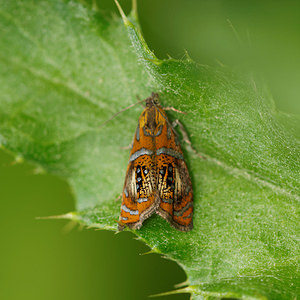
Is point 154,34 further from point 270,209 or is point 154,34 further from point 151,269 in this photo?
point 151,269

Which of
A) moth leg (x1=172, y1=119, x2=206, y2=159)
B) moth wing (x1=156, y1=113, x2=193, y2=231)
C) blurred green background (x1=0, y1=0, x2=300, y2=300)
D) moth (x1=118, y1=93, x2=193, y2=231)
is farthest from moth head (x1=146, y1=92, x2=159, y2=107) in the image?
blurred green background (x1=0, y1=0, x2=300, y2=300)

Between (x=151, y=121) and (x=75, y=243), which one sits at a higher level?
(x=151, y=121)

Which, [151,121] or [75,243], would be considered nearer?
[151,121]

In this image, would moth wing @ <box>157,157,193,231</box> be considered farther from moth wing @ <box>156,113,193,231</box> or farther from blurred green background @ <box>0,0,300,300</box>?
blurred green background @ <box>0,0,300,300</box>

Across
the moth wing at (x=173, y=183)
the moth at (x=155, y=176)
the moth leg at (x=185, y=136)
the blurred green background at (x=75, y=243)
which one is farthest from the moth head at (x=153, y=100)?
the blurred green background at (x=75, y=243)

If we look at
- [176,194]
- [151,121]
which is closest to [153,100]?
[151,121]

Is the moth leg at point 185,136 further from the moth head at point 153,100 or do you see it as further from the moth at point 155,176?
the moth head at point 153,100

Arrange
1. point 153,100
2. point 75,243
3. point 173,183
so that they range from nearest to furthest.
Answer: point 153,100 < point 173,183 < point 75,243

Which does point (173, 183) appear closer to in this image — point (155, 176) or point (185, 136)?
point (155, 176)

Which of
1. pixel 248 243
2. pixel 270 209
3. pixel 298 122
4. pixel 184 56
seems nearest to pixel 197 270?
pixel 248 243
